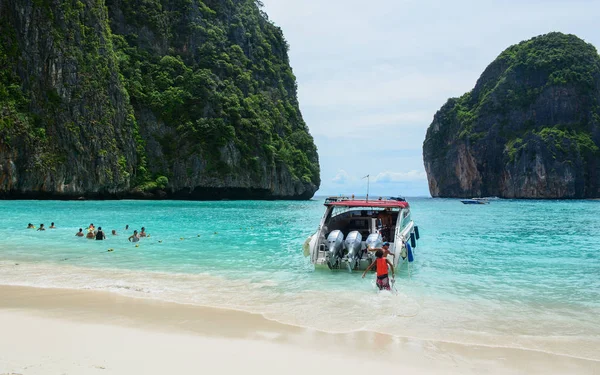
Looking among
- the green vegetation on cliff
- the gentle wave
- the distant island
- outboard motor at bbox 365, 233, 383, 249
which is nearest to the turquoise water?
the gentle wave

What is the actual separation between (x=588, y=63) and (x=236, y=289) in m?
127

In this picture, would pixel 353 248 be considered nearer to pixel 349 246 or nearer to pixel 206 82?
pixel 349 246

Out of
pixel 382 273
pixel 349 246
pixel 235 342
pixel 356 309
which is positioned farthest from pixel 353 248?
pixel 235 342

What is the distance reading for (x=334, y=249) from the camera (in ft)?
42.4

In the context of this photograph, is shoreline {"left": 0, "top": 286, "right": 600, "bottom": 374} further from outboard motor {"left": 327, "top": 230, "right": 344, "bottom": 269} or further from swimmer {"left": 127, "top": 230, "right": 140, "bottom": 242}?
swimmer {"left": 127, "top": 230, "right": 140, "bottom": 242}

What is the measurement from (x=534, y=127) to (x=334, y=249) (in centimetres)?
11430

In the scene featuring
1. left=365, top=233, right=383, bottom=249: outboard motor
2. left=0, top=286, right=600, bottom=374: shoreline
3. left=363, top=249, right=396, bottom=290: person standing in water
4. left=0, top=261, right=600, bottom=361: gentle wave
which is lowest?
left=0, top=261, right=600, bottom=361: gentle wave

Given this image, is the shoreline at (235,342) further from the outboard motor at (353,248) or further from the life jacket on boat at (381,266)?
the outboard motor at (353,248)

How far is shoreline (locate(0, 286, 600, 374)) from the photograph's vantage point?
575 cm

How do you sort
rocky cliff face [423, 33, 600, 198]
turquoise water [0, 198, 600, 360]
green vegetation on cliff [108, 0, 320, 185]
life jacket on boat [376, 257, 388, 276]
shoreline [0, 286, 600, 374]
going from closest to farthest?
shoreline [0, 286, 600, 374]
turquoise water [0, 198, 600, 360]
life jacket on boat [376, 257, 388, 276]
green vegetation on cliff [108, 0, 320, 185]
rocky cliff face [423, 33, 600, 198]

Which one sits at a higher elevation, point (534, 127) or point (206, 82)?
point (534, 127)

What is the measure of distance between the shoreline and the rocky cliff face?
110 m

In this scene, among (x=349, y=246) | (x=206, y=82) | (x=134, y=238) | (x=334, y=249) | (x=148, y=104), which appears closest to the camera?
(x=334, y=249)

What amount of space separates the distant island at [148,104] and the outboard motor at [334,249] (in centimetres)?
4538
